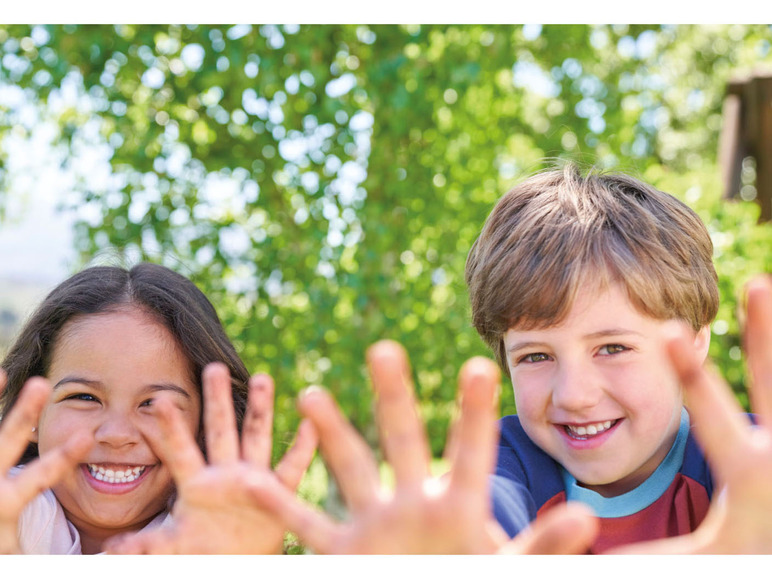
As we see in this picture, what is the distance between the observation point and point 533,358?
1620 mm

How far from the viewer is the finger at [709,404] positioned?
33.1 inches

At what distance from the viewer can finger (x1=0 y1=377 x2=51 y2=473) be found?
97 cm

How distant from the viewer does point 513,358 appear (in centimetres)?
164

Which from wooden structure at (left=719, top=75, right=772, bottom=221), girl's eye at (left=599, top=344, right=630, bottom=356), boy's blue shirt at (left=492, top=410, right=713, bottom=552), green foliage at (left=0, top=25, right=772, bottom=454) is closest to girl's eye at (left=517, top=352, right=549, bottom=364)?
girl's eye at (left=599, top=344, right=630, bottom=356)

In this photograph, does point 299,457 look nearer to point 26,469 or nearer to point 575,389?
point 26,469

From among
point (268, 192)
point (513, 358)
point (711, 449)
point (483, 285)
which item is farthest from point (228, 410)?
point (268, 192)

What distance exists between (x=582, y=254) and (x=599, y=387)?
29cm

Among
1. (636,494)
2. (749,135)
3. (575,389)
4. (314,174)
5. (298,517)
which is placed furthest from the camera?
(749,135)

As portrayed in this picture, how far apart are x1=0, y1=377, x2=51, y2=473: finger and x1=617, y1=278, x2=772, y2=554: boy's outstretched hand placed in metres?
0.79

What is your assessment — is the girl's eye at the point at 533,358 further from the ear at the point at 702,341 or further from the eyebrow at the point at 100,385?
the eyebrow at the point at 100,385

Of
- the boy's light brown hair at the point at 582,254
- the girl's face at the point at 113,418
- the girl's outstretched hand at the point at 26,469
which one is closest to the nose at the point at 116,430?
the girl's face at the point at 113,418

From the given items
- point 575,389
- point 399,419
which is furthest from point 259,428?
point 575,389

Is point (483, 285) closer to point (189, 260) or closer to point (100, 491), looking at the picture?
point (100, 491)

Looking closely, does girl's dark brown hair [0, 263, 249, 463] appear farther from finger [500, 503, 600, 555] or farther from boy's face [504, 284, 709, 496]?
finger [500, 503, 600, 555]
